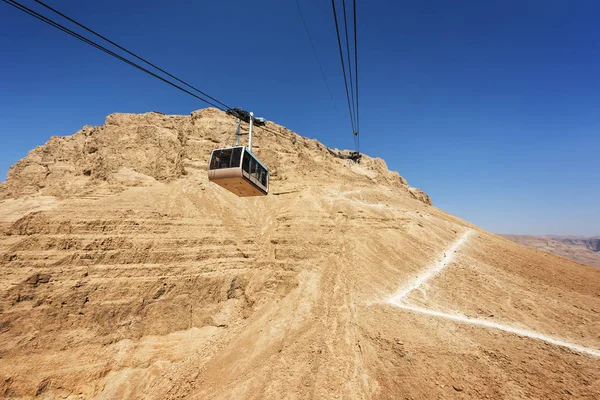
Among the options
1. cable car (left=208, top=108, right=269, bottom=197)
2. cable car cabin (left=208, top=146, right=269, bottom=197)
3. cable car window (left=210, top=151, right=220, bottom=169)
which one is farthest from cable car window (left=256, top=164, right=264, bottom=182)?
cable car window (left=210, top=151, right=220, bottom=169)

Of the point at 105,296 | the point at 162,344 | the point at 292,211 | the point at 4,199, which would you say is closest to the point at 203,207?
the point at 292,211

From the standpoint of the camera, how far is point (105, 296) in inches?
704

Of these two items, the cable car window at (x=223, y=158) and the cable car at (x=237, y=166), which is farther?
the cable car window at (x=223, y=158)

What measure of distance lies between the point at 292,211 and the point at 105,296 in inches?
673

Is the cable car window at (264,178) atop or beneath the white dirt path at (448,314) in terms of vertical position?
atop

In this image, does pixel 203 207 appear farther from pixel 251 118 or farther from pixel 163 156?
pixel 251 118

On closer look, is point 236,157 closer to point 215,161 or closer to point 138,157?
point 215,161

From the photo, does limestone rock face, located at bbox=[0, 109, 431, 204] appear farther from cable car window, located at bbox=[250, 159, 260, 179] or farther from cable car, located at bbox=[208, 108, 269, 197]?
cable car window, located at bbox=[250, 159, 260, 179]

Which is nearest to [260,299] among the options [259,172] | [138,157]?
[259,172]

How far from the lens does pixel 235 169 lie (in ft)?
45.5

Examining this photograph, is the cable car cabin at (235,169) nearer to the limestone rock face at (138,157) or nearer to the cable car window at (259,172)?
the cable car window at (259,172)

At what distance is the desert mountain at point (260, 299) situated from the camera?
12266mm

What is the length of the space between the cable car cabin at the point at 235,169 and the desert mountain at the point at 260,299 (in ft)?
30.6

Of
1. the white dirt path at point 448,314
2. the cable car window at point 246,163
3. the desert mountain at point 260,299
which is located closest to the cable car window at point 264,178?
the cable car window at point 246,163
